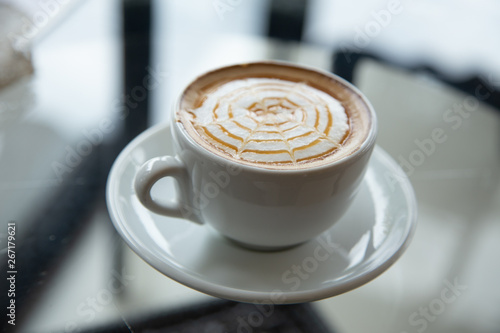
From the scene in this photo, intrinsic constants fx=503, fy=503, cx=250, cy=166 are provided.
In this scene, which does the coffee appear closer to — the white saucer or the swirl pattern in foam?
the swirl pattern in foam

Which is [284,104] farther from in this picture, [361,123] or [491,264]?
[491,264]

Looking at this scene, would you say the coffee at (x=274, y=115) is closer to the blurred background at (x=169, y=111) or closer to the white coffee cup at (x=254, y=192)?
the white coffee cup at (x=254, y=192)

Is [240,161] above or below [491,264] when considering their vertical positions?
above

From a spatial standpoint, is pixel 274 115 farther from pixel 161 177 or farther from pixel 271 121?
pixel 161 177

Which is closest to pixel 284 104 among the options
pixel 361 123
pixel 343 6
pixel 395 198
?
pixel 361 123

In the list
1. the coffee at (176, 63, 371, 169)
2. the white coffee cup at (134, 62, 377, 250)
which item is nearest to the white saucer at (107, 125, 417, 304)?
the white coffee cup at (134, 62, 377, 250)
